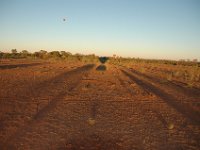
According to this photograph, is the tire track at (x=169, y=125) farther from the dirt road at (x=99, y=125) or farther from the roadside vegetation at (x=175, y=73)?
the roadside vegetation at (x=175, y=73)

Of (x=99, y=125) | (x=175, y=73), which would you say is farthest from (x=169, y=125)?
(x=175, y=73)

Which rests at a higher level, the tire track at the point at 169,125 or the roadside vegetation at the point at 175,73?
the tire track at the point at 169,125

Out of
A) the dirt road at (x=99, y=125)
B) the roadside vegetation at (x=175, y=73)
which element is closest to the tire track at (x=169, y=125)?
the dirt road at (x=99, y=125)

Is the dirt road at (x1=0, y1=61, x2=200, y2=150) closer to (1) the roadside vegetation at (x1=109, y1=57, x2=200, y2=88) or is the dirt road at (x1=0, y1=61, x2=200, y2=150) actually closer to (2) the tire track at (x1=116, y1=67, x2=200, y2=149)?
(2) the tire track at (x1=116, y1=67, x2=200, y2=149)

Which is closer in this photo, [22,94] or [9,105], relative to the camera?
[9,105]

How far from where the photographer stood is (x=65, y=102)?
533 inches

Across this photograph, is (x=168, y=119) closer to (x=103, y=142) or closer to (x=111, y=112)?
(x=111, y=112)

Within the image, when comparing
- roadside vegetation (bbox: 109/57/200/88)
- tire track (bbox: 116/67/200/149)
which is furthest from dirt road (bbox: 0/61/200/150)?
roadside vegetation (bbox: 109/57/200/88)

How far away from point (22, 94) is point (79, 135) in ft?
26.1

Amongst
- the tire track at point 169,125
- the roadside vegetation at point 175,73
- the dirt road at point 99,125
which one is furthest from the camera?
the roadside vegetation at point 175,73

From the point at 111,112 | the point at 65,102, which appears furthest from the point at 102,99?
the point at 111,112

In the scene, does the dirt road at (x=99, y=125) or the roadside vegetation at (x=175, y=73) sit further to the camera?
the roadside vegetation at (x=175, y=73)

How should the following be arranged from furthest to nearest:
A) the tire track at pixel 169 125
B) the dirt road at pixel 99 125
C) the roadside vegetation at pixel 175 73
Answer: the roadside vegetation at pixel 175 73, the tire track at pixel 169 125, the dirt road at pixel 99 125

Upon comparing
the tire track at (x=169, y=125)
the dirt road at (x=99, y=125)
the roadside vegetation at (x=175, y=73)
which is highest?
the dirt road at (x=99, y=125)
